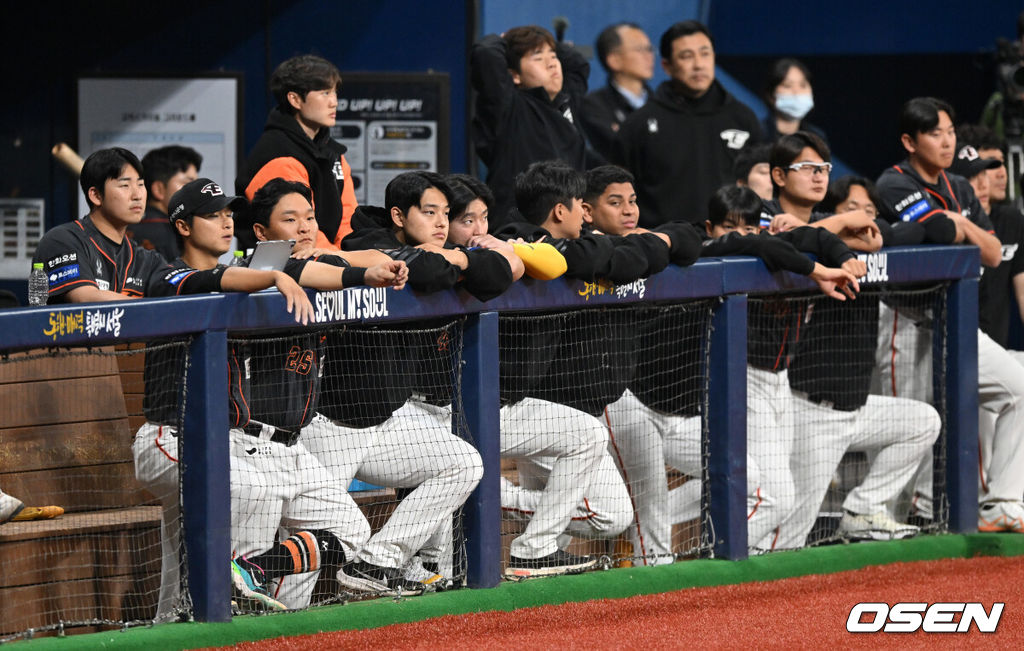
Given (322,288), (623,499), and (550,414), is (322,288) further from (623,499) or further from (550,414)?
(623,499)

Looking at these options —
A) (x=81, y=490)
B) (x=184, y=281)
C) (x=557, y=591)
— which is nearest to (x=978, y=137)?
(x=557, y=591)

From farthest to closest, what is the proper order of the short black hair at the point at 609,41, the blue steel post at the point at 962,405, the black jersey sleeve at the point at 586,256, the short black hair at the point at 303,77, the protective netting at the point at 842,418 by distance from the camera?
the short black hair at the point at 609,41 < the blue steel post at the point at 962,405 < the protective netting at the point at 842,418 < the short black hair at the point at 303,77 < the black jersey sleeve at the point at 586,256

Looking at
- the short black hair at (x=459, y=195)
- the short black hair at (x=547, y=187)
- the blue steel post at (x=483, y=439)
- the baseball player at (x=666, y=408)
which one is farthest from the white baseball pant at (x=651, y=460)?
the short black hair at (x=459, y=195)

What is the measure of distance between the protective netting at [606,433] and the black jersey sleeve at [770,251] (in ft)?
0.88

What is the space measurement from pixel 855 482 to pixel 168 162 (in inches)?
142

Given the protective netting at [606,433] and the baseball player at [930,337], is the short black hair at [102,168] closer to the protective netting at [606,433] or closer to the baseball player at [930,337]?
the protective netting at [606,433]

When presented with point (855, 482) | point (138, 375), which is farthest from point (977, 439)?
point (138, 375)

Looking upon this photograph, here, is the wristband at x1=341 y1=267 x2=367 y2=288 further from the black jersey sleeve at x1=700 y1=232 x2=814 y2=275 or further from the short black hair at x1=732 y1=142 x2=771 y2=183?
the short black hair at x1=732 y1=142 x2=771 y2=183

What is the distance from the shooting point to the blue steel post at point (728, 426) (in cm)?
544

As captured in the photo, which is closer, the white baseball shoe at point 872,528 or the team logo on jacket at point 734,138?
the white baseball shoe at point 872,528

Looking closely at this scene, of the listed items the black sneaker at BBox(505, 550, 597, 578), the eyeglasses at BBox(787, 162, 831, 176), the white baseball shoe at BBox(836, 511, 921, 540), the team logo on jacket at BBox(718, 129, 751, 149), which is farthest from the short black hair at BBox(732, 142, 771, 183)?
the black sneaker at BBox(505, 550, 597, 578)

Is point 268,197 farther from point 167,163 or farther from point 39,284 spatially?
point 167,163

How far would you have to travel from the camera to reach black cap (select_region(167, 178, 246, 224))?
Answer: 476 cm

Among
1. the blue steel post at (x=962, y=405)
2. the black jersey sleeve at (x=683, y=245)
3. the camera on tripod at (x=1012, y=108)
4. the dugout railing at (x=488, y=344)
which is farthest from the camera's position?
the camera on tripod at (x=1012, y=108)
